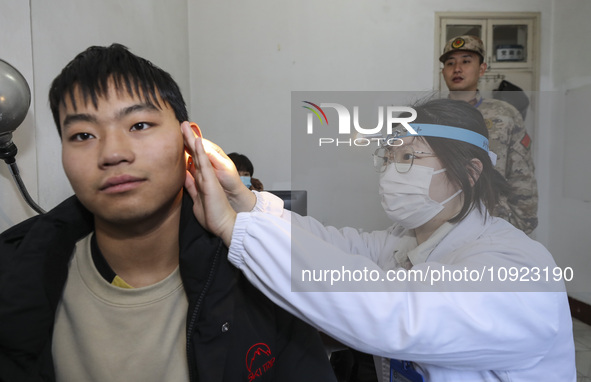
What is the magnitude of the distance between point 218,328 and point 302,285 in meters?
0.22

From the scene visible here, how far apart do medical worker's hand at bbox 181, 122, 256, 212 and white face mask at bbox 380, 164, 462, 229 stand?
1.68 feet

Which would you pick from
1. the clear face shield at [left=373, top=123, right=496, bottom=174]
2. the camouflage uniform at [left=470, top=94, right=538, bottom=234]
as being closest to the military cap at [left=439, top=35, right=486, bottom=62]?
the camouflage uniform at [left=470, top=94, right=538, bottom=234]

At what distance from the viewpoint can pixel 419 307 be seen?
0.84 m

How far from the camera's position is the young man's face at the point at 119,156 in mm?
901

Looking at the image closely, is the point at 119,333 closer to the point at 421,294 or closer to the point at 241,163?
the point at 421,294

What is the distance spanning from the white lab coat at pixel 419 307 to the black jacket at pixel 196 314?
0.11 meters

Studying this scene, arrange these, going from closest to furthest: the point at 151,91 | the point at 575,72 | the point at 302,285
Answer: the point at 302,285, the point at 151,91, the point at 575,72

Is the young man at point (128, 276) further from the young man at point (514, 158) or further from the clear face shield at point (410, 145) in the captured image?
the young man at point (514, 158)

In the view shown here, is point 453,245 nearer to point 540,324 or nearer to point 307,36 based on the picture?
point 540,324

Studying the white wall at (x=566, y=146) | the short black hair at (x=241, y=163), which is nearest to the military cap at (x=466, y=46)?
the white wall at (x=566, y=146)

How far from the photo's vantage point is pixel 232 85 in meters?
4.07

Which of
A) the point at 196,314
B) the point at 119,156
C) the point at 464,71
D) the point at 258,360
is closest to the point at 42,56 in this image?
the point at 119,156

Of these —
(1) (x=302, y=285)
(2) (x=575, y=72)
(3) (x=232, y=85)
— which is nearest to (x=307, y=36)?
(3) (x=232, y=85)

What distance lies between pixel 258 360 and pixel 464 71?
8.54ft
